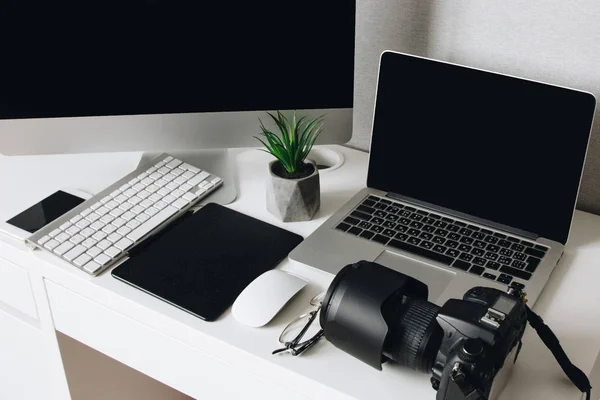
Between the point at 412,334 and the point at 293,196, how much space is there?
0.31 m

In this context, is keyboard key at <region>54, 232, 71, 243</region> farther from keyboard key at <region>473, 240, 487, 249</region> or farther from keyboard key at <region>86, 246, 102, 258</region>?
keyboard key at <region>473, 240, 487, 249</region>

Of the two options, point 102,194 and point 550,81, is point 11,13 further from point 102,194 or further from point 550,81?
point 550,81

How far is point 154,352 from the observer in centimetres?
82

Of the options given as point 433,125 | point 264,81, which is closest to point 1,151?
point 264,81

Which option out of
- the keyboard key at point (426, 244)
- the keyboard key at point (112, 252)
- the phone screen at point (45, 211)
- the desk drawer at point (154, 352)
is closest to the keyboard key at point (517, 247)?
the keyboard key at point (426, 244)

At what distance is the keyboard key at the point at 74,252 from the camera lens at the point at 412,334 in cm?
41

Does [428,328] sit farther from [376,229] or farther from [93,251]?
[93,251]

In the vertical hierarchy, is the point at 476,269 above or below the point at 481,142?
below

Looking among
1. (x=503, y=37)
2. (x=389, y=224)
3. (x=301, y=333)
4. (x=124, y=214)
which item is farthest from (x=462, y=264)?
(x=124, y=214)

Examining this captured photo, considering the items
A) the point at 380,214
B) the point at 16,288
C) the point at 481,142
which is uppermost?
the point at 481,142

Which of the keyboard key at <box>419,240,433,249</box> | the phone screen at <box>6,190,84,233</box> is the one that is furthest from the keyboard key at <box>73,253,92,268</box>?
the keyboard key at <box>419,240,433,249</box>

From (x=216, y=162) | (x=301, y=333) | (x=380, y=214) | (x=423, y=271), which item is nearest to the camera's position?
(x=301, y=333)

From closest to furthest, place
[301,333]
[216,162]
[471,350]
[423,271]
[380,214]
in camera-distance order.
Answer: [471,350] → [301,333] → [423,271] → [380,214] → [216,162]

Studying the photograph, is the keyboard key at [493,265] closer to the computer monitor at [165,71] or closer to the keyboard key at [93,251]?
the computer monitor at [165,71]
